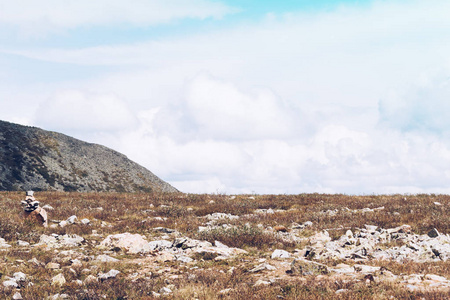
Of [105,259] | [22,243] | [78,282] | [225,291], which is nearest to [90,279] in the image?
[78,282]

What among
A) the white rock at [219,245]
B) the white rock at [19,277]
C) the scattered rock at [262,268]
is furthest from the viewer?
the white rock at [219,245]

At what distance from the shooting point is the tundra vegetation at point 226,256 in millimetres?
7234

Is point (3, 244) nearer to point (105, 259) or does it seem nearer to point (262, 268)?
point (105, 259)

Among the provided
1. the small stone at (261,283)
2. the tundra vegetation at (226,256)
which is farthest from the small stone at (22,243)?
the small stone at (261,283)

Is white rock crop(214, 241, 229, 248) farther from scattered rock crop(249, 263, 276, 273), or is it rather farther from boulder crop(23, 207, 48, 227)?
boulder crop(23, 207, 48, 227)

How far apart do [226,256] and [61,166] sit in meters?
54.9

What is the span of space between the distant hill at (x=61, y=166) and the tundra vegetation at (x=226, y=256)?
121 feet

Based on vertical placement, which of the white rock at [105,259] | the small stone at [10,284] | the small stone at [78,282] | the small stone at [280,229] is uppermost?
the small stone at [280,229]

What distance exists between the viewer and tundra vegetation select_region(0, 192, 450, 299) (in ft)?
23.7

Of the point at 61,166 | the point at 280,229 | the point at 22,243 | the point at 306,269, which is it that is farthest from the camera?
the point at 61,166

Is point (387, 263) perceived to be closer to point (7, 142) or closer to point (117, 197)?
point (117, 197)

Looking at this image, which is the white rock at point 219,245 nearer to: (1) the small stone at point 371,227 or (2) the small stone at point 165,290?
(2) the small stone at point 165,290

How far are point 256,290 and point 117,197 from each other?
2113 cm

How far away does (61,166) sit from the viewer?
193ft
